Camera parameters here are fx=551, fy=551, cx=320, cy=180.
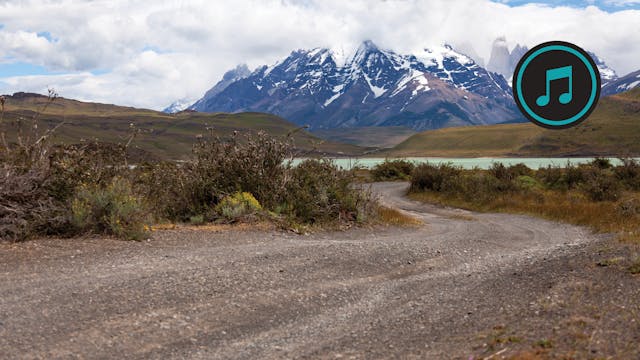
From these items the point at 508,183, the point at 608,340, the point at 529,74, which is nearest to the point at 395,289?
the point at 608,340

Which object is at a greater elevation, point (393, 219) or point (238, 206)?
point (238, 206)

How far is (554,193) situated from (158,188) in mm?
24309

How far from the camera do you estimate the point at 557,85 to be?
199 inches

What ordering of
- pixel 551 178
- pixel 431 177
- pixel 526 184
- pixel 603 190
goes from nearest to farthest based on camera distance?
pixel 603 190, pixel 526 184, pixel 431 177, pixel 551 178

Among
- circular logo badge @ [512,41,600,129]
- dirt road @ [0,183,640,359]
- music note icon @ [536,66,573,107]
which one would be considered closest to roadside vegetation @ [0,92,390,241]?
dirt road @ [0,183,640,359]

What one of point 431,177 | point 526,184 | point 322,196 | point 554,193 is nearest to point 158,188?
point 322,196

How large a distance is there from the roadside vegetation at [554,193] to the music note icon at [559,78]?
13.0 metres

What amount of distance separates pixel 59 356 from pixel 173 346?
113 cm

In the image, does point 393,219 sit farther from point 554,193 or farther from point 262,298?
point 554,193

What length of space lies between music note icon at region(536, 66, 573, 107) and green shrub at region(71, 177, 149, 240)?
859 cm

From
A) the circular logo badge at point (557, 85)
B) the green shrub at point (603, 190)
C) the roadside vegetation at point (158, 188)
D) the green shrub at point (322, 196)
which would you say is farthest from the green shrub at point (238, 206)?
the green shrub at point (603, 190)

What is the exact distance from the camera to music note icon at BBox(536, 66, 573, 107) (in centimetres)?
497

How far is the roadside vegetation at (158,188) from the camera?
11.0 m

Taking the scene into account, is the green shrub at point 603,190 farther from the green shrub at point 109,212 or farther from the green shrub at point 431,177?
the green shrub at point 109,212
